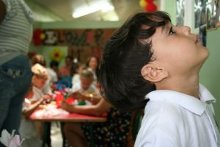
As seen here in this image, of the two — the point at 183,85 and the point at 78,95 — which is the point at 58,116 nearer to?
the point at 78,95

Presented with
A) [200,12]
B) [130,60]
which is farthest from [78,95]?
[130,60]

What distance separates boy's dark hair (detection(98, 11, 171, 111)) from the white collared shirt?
10 centimetres

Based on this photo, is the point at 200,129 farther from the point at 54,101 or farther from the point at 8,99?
the point at 54,101

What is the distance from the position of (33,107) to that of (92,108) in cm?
54

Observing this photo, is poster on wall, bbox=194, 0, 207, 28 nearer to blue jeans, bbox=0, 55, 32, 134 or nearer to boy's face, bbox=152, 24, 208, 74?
boy's face, bbox=152, 24, 208, 74

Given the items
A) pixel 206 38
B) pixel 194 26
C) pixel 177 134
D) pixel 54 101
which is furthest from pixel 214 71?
pixel 54 101

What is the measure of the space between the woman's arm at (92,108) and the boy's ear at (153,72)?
6.58 feet

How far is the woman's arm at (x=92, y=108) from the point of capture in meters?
3.12

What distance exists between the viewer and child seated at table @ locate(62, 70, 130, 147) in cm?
315

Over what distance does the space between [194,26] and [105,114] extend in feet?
5.64

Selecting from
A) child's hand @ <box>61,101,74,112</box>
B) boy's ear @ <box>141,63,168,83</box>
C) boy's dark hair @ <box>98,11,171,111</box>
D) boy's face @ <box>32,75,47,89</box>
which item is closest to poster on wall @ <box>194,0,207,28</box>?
boy's dark hair @ <box>98,11,171,111</box>

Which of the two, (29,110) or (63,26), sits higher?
(63,26)

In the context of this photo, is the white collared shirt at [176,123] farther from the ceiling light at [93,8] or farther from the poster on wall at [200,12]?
the ceiling light at [93,8]

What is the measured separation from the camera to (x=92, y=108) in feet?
10.4
